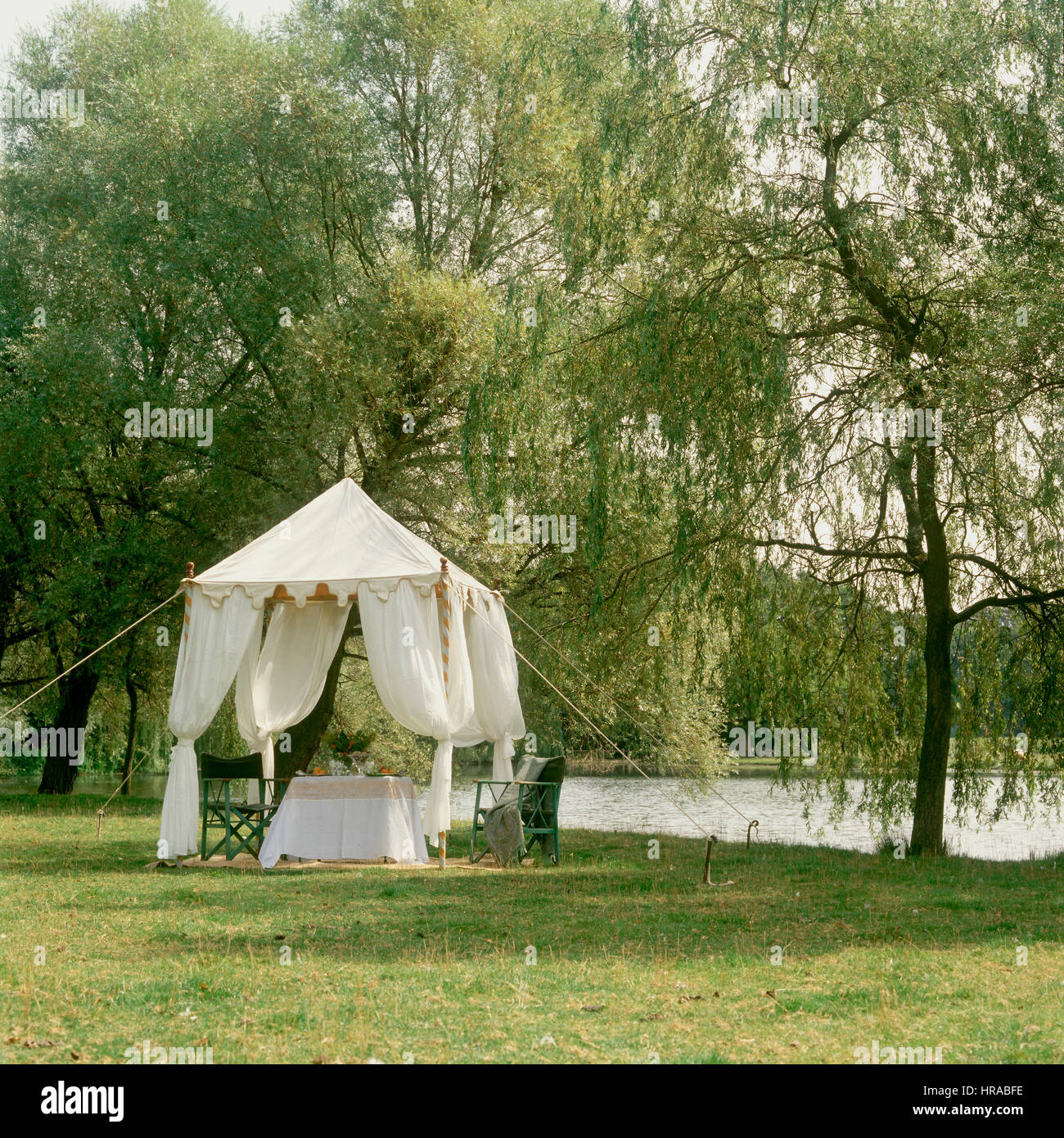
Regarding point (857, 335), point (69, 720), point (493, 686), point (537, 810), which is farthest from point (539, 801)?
point (69, 720)

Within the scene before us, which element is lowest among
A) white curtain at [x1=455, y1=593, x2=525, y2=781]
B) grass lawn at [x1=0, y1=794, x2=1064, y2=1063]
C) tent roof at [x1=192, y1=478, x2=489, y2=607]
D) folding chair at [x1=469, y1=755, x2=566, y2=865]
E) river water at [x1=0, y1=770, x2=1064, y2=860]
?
river water at [x1=0, y1=770, x2=1064, y2=860]

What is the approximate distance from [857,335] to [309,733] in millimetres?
9479

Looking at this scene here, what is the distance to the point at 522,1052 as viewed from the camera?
4.18m

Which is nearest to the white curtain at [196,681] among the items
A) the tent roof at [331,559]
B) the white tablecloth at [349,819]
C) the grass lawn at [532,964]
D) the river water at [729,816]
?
the tent roof at [331,559]

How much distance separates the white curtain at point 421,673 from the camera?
10.3m

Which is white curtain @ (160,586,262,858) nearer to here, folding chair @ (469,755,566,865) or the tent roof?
the tent roof

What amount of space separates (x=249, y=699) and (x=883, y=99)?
7.67 meters

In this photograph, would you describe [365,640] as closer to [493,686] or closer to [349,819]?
[493,686]

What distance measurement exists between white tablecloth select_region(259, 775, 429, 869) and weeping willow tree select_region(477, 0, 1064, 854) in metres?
2.97

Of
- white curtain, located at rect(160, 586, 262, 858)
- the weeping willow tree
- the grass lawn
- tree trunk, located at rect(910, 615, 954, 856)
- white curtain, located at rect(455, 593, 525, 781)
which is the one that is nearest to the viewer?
the grass lawn

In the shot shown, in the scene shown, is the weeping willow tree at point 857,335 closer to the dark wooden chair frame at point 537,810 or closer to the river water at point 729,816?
the river water at point 729,816

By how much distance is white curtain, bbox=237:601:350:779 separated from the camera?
11.7 metres

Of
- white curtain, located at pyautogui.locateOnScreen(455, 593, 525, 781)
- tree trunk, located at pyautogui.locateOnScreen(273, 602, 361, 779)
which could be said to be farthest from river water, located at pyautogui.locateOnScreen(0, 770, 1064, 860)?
tree trunk, located at pyautogui.locateOnScreen(273, 602, 361, 779)

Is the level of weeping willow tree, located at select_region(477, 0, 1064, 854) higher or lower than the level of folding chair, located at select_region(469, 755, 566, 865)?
higher
